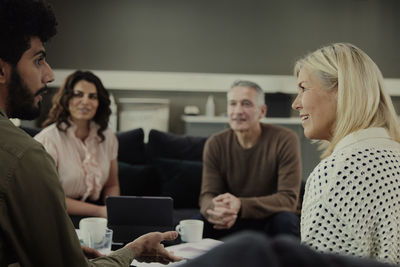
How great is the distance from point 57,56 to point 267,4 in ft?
8.06

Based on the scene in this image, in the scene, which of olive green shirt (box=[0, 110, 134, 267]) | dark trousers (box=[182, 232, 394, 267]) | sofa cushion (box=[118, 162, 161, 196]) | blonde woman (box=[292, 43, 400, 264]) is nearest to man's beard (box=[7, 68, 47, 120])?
olive green shirt (box=[0, 110, 134, 267])

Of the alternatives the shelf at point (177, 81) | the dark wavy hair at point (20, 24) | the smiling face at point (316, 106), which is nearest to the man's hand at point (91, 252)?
the dark wavy hair at point (20, 24)

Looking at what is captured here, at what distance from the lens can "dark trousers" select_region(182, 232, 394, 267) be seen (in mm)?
312

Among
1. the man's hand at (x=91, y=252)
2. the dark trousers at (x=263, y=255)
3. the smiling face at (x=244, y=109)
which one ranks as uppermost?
the dark trousers at (x=263, y=255)

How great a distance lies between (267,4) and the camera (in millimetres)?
5734

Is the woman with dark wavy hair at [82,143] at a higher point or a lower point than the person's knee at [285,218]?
Answer: higher

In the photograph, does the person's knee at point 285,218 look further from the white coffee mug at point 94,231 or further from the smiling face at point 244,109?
the white coffee mug at point 94,231

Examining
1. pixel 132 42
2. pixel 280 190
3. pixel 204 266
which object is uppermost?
pixel 132 42

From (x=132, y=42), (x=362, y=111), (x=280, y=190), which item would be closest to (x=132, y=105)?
(x=132, y=42)

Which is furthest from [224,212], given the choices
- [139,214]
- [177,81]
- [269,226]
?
[177,81]

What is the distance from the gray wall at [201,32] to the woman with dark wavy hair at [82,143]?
2741mm

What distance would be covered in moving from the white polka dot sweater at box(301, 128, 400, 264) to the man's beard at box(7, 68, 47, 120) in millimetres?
744

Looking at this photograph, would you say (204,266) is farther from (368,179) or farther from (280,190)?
(280,190)

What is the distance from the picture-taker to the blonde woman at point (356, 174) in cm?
122
